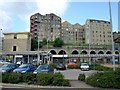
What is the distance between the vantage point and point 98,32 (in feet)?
452

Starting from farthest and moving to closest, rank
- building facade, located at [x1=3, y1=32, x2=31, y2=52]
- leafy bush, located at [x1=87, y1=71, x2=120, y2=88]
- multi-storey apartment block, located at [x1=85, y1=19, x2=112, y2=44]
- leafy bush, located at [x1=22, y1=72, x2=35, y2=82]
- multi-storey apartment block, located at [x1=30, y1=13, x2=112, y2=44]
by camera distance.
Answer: multi-storey apartment block, located at [x1=85, y1=19, x2=112, y2=44]
multi-storey apartment block, located at [x1=30, y1=13, x2=112, y2=44]
building facade, located at [x1=3, y1=32, x2=31, y2=52]
leafy bush, located at [x1=22, y1=72, x2=35, y2=82]
leafy bush, located at [x1=87, y1=71, x2=120, y2=88]

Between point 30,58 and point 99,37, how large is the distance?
253 feet

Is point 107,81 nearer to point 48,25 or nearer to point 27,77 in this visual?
point 27,77

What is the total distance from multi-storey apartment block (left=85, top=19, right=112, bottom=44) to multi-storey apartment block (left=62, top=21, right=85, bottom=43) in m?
11.6

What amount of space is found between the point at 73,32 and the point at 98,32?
19142mm

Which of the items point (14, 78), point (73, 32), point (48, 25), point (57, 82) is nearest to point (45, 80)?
point (57, 82)

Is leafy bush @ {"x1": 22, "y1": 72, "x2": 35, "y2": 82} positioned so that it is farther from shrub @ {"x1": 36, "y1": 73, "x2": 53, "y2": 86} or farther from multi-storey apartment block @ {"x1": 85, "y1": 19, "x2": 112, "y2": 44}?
multi-storey apartment block @ {"x1": 85, "y1": 19, "x2": 112, "y2": 44}

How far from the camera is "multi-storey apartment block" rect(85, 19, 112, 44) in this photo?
135m

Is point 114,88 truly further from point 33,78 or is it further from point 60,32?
point 60,32

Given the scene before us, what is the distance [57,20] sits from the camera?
5438 inches

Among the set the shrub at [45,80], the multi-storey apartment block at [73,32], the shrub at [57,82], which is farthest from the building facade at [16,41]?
the shrub at [57,82]

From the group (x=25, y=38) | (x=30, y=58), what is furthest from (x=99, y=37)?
(x=30, y=58)

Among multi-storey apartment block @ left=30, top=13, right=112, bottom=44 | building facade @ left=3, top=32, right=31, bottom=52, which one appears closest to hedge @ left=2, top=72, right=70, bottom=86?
building facade @ left=3, top=32, right=31, bottom=52

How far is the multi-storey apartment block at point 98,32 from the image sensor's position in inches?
5314
